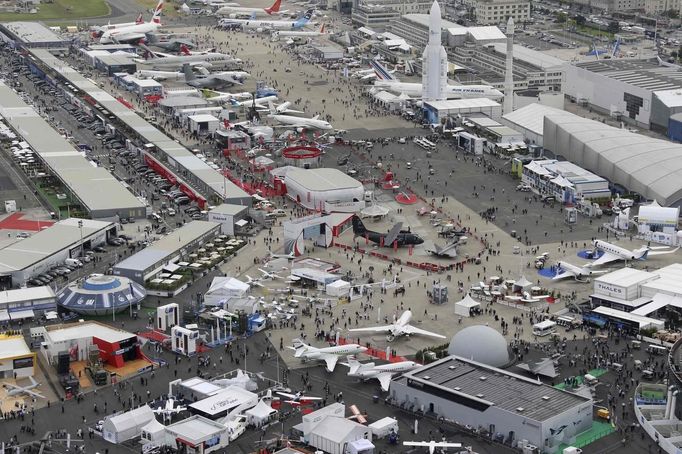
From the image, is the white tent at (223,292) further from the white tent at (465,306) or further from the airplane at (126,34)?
the airplane at (126,34)

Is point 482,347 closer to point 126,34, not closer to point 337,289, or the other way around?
point 337,289

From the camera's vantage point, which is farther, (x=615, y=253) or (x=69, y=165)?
(x=69, y=165)

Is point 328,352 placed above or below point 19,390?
above

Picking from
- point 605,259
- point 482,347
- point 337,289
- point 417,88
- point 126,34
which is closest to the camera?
point 482,347

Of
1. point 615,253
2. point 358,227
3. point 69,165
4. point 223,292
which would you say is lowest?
point 615,253

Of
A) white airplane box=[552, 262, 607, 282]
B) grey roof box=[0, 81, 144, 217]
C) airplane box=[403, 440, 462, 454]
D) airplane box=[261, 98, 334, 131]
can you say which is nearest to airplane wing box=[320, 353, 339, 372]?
airplane box=[403, 440, 462, 454]

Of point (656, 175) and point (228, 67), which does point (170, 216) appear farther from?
point (228, 67)

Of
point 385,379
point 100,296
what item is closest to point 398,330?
point 385,379

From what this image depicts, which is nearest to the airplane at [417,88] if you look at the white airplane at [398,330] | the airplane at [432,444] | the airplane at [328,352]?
the white airplane at [398,330]
